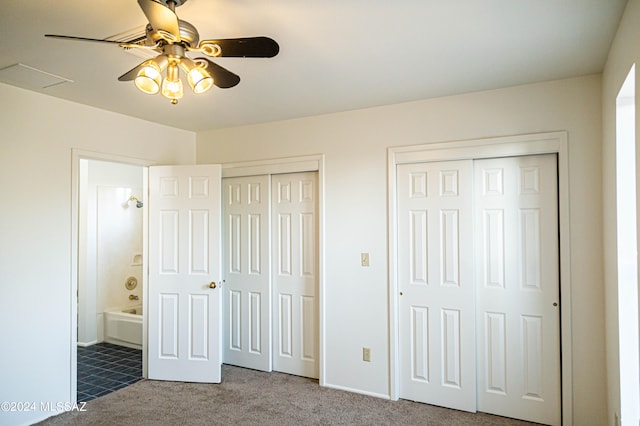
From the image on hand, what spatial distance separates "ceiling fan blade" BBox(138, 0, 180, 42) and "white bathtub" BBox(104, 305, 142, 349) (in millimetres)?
4099

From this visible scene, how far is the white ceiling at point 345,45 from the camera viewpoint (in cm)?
178

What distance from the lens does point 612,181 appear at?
223 centimetres

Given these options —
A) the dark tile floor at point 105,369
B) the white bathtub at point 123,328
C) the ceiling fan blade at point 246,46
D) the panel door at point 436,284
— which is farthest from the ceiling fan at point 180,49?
the white bathtub at point 123,328

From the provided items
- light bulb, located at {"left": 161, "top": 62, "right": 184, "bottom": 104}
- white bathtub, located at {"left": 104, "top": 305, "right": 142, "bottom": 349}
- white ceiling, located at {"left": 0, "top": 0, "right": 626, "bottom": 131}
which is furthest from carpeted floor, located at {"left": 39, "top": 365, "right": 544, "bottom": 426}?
white ceiling, located at {"left": 0, "top": 0, "right": 626, "bottom": 131}

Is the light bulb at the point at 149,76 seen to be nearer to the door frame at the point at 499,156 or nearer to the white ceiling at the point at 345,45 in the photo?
the white ceiling at the point at 345,45

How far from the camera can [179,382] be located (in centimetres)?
365

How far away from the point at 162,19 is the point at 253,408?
284 centimetres

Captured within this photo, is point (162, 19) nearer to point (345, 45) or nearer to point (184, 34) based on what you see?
point (184, 34)

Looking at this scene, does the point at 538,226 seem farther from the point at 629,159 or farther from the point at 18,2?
the point at 18,2

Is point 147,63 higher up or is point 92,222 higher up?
point 147,63

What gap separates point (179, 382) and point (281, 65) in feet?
9.85

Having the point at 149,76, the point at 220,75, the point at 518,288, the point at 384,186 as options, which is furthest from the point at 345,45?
the point at 518,288

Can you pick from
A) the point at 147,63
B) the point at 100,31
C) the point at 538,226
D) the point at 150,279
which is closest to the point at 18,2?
the point at 100,31

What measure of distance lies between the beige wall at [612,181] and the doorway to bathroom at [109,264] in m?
4.24
